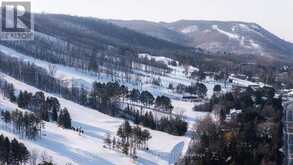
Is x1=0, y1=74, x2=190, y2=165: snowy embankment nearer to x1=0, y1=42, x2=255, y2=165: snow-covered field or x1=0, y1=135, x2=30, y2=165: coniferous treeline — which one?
x1=0, y1=42, x2=255, y2=165: snow-covered field

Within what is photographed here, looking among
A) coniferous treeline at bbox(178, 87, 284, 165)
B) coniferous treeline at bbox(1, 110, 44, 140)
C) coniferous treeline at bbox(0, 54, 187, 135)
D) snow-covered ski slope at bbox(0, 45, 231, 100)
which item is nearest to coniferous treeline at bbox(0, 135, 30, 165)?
coniferous treeline at bbox(1, 110, 44, 140)

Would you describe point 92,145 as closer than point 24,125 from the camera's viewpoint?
No

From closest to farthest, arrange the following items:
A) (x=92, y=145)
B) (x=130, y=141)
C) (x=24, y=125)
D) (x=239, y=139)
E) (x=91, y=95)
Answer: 1. (x=239, y=139)
2. (x=24, y=125)
3. (x=130, y=141)
4. (x=92, y=145)
5. (x=91, y=95)

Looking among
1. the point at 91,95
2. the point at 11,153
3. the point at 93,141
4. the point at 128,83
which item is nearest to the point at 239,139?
the point at 93,141

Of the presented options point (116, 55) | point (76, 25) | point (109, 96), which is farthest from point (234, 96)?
point (76, 25)

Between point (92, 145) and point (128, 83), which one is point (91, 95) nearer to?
point (128, 83)

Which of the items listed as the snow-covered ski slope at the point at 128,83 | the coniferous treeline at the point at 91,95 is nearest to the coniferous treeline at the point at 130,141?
the coniferous treeline at the point at 91,95

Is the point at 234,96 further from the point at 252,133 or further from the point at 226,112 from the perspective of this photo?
the point at 252,133
